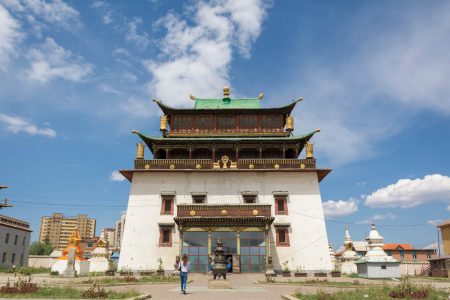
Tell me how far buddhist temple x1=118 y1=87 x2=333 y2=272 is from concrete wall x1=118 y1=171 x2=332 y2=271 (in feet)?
0.29

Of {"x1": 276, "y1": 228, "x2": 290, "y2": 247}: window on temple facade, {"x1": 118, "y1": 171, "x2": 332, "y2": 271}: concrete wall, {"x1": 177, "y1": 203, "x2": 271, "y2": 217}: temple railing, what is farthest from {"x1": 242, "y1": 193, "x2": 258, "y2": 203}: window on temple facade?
{"x1": 276, "y1": 228, "x2": 290, "y2": 247}: window on temple facade

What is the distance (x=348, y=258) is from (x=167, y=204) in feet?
57.8

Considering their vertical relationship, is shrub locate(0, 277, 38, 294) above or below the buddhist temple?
below

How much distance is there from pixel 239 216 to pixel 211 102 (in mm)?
17016

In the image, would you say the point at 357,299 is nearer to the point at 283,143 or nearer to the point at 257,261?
the point at 257,261

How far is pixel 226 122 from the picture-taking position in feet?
135

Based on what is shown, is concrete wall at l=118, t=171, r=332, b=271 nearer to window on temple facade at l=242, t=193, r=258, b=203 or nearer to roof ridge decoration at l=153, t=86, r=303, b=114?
window on temple facade at l=242, t=193, r=258, b=203

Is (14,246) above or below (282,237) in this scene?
below

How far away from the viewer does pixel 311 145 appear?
37.9 meters

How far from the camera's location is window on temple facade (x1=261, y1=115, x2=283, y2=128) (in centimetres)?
4088

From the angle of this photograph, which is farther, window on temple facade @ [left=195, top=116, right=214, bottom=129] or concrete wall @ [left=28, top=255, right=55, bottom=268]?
concrete wall @ [left=28, top=255, right=55, bottom=268]

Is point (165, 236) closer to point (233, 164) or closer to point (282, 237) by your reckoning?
point (233, 164)

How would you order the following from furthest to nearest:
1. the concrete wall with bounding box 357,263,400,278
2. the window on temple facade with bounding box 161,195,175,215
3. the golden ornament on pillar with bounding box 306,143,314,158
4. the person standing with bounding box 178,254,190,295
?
the golden ornament on pillar with bounding box 306,143,314,158
the window on temple facade with bounding box 161,195,175,215
the concrete wall with bounding box 357,263,400,278
the person standing with bounding box 178,254,190,295

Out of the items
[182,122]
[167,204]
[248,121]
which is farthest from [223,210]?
[182,122]
